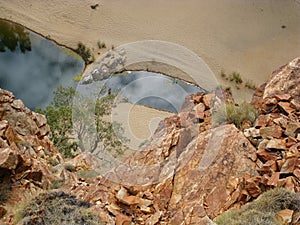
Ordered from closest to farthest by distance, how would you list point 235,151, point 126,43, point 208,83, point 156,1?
point 235,151 → point 208,83 → point 126,43 → point 156,1

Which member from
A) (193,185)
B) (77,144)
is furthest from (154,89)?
(193,185)

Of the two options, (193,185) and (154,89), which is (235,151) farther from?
(154,89)

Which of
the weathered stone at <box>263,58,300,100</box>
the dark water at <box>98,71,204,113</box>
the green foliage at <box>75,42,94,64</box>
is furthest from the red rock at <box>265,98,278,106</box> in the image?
the green foliage at <box>75,42,94,64</box>

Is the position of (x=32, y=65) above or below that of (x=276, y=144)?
below

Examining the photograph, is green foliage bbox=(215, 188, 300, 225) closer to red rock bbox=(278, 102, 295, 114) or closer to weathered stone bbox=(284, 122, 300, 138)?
weathered stone bbox=(284, 122, 300, 138)

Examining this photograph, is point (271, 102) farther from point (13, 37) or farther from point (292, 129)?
point (13, 37)

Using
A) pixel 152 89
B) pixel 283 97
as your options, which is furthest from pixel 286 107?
pixel 152 89
